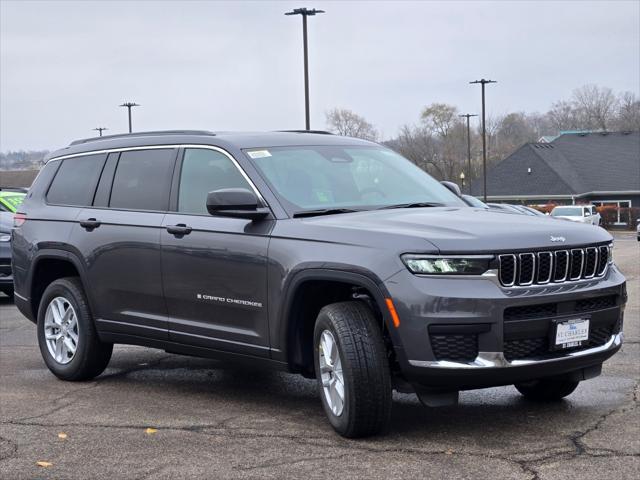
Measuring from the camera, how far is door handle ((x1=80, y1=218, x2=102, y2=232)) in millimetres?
7676

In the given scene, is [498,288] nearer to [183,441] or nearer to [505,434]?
[505,434]

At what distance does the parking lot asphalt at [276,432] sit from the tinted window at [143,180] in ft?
4.58

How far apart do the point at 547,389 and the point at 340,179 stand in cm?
195

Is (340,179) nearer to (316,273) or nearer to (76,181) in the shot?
(316,273)

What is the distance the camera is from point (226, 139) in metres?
6.93

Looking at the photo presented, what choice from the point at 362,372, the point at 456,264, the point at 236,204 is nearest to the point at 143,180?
the point at 236,204

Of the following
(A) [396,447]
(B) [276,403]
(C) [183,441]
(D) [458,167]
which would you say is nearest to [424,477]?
(A) [396,447]

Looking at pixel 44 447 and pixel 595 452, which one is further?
pixel 44 447

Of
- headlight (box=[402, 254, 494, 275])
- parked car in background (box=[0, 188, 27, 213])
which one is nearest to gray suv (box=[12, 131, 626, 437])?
headlight (box=[402, 254, 494, 275])

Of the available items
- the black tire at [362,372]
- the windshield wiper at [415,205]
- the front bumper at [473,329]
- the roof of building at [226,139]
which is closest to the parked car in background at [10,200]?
the roof of building at [226,139]

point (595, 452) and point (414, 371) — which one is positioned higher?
point (414, 371)

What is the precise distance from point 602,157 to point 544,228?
220 ft

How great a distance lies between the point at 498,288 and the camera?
5414mm

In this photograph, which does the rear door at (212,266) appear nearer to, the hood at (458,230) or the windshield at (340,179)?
the windshield at (340,179)
